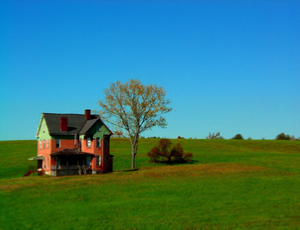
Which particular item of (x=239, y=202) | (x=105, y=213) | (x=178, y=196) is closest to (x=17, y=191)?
(x=105, y=213)

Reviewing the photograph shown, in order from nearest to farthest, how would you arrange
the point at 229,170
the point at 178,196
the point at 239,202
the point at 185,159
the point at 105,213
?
the point at 105,213, the point at 239,202, the point at 178,196, the point at 229,170, the point at 185,159

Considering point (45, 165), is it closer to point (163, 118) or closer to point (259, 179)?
point (163, 118)

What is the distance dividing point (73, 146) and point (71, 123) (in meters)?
4.18

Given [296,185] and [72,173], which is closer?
[296,185]

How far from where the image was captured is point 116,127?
61.7 m

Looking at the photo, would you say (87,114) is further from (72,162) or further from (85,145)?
(72,162)

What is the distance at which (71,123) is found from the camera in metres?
58.5

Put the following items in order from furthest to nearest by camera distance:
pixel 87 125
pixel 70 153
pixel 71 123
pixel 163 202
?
pixel 71 123, pixel 87 125, pixel 70 153, pixel 163 202

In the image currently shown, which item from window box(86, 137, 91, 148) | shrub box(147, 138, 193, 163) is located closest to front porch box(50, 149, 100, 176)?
window box(86, 137, 91, 148)

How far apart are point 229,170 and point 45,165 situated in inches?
1146

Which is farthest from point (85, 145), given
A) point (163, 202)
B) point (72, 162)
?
point (163, 202)

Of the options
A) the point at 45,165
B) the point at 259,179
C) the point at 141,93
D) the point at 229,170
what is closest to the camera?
the point at 259,179

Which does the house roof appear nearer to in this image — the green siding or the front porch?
the front porch

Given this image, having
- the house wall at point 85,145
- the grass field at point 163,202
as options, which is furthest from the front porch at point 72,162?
the grass field at point 163,202
